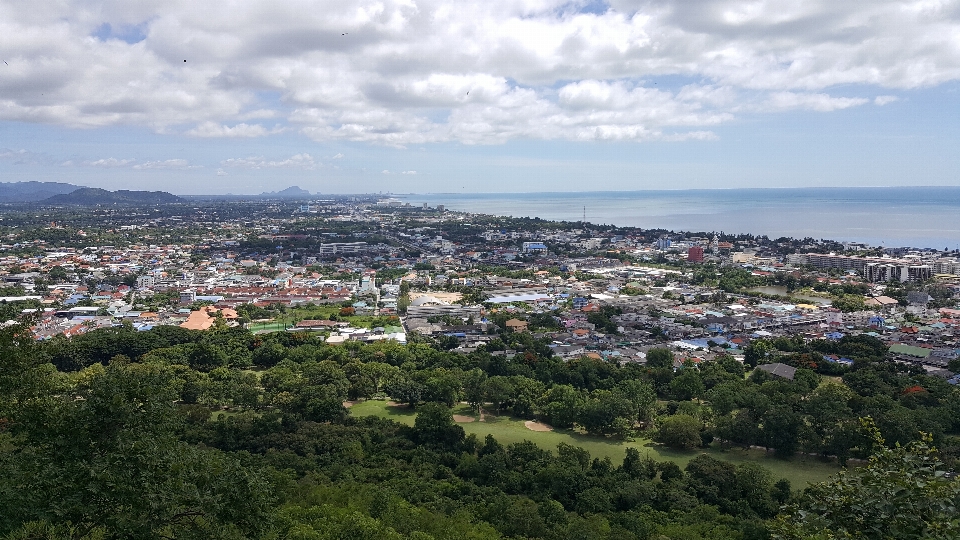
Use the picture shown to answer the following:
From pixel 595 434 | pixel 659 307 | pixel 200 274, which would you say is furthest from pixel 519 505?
pixel 200 274

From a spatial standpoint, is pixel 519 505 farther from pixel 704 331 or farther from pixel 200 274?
pixel 200 274

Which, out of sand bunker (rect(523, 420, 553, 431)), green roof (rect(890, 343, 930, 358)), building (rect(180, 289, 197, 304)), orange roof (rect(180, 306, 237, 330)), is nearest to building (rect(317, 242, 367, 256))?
building (rect(180, 289, 197, 304))

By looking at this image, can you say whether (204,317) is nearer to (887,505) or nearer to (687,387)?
(687,387)

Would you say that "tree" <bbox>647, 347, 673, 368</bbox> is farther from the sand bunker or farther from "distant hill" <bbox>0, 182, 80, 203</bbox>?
"distant hill" <bbox>0, 182, 80, 203</bbox>

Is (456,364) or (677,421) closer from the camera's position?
(677,421)

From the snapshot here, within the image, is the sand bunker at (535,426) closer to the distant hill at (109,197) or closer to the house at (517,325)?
the house at (517,325)

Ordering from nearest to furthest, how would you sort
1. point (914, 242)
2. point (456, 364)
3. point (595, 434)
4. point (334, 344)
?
point (595, 434) < point (456, 364) < point (334, 344) < point (914, 242)

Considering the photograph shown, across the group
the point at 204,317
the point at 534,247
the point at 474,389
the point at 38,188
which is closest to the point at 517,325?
the point at 474,389

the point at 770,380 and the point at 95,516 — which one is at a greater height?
the point at 95,516
